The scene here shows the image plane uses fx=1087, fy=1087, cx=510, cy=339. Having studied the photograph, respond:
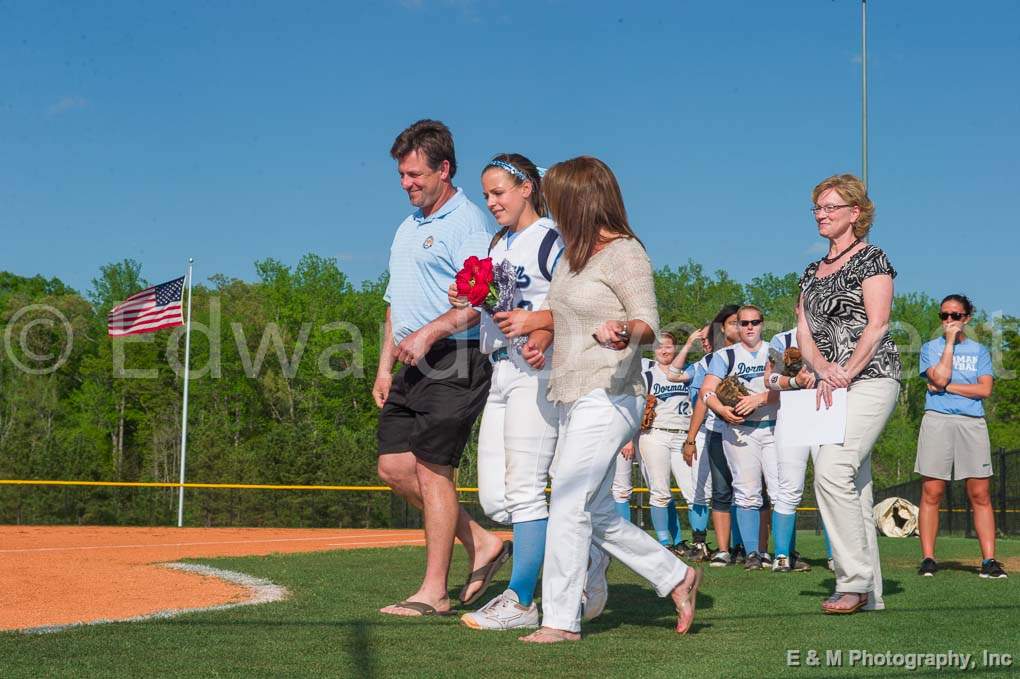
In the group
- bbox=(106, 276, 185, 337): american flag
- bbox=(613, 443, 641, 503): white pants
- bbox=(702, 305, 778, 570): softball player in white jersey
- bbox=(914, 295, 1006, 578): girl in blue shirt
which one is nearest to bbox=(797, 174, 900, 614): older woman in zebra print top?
bbox=(914, 295, 1006, 578): girl in blue shirt

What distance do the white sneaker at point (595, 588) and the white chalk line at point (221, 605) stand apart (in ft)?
6.34

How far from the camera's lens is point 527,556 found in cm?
512

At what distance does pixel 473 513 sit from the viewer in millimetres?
31125

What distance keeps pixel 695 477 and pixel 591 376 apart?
6.34 metres

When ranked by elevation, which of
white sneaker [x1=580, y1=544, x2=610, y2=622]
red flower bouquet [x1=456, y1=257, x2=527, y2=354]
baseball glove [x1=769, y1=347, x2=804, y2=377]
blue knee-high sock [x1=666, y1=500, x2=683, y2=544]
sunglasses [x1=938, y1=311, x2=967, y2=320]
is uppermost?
sunglasses [x1=938, y1=311, x2=967, y2=320]

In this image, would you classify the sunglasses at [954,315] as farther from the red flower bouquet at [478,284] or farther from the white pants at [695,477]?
the red flower bouquet at [478,284]

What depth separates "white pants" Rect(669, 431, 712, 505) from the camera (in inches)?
411

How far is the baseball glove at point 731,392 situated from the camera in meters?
8.81

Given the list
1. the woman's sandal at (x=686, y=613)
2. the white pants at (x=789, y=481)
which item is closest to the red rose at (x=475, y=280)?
the woman's sandal at (x=686, y=613)

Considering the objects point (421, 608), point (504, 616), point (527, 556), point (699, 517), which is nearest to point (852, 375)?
point (527, 556)

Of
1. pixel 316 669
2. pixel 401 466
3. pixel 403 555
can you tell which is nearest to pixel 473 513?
pixel 403 555

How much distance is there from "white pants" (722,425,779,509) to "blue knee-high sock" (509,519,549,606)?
13.7 feet

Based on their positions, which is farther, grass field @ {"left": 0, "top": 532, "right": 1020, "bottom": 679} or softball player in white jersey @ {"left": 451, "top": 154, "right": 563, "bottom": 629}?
softball player in white jersey @ {"left": 451, "top": 154, "right": 563, "bottom": 629}

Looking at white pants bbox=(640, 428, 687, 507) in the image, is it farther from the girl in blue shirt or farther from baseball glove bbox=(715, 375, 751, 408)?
the girl in blue shirt
